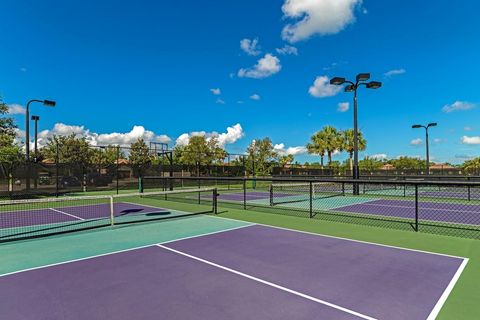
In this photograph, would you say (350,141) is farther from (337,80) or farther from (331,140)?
(337,80)

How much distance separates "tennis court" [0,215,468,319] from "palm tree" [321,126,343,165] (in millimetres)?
42400

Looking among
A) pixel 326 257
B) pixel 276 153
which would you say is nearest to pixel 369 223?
pixel 326 257

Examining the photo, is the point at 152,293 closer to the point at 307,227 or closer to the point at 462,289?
the point at 462,289

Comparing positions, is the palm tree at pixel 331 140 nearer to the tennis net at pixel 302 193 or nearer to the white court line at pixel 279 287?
the tennis net at pixel 302 193

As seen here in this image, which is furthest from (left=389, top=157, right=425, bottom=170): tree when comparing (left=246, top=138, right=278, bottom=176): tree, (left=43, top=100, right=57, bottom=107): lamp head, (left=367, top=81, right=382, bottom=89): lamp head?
(left=43, top=100, right=57, bottom=107): lamp head

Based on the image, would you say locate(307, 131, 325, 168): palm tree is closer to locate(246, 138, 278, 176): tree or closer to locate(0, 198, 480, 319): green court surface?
locate(246, 138, 278, 176): tree

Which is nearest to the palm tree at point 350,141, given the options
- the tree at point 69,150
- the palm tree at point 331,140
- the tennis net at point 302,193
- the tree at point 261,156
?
the palm tree at point 331,140

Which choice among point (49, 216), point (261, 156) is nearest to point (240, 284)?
point (49, 216)

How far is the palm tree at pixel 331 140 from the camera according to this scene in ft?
159

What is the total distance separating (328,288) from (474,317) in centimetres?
175

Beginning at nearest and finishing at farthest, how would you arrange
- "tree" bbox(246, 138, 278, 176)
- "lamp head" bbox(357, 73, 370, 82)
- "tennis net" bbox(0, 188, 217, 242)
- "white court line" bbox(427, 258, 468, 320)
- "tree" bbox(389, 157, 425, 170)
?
1. "white court line" bbox(427, 258, 468, 320)
2. "tennis net" bbox(0, 188, 217, 242)
3. "lamp head" bbox(357, 73, 370, 82)
4. "tree" bbox(246, 138, 278, 176)
5. "tree" bbox(389, 157, 425, 170)

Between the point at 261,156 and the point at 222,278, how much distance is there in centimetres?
3525

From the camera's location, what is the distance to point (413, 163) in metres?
75.4

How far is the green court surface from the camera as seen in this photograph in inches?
184
